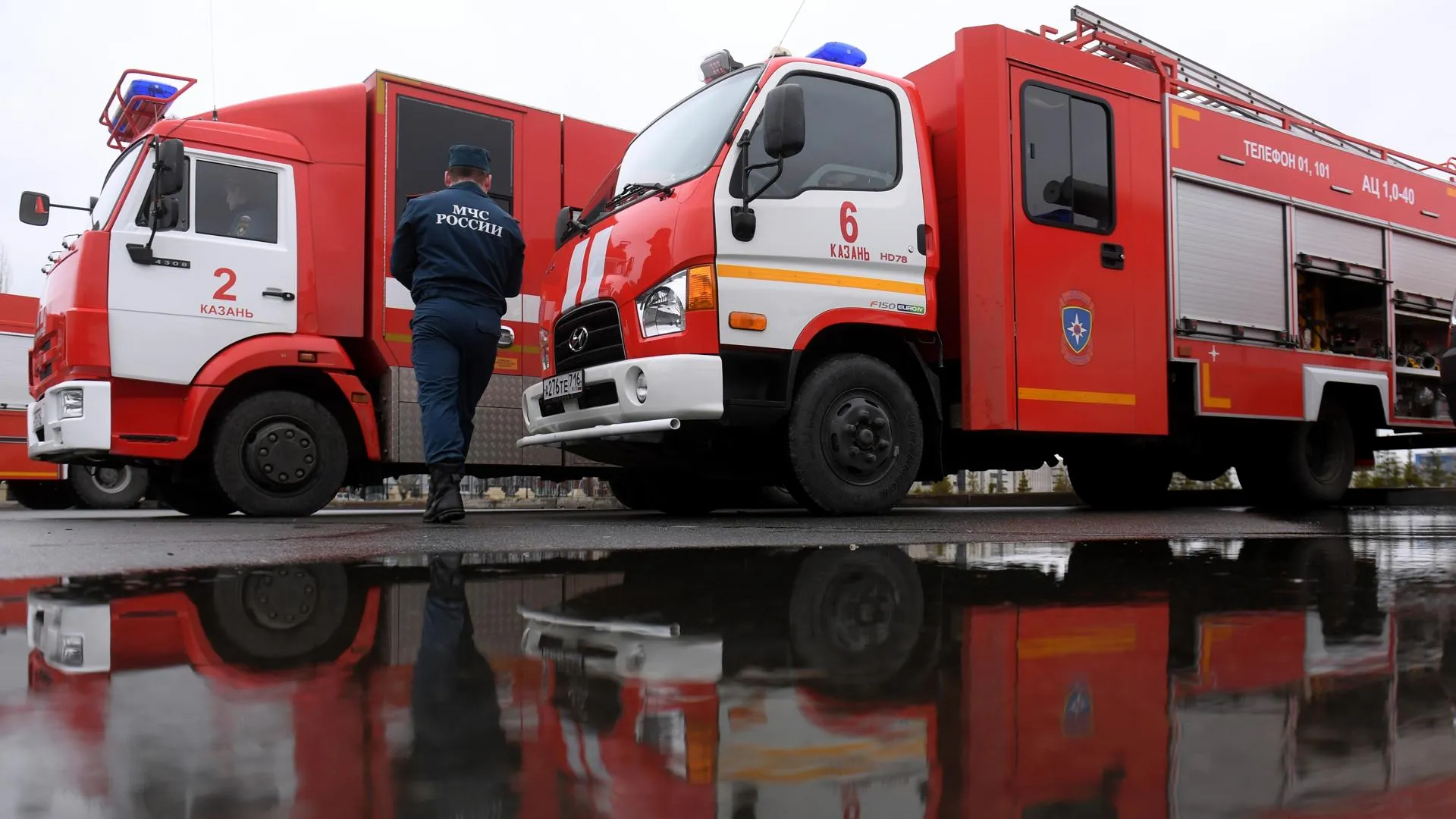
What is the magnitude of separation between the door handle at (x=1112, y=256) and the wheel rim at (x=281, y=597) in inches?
200

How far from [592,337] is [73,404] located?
2.81 m

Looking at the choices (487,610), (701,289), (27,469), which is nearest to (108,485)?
(27,469)

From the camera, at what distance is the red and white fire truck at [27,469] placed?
1145 cm

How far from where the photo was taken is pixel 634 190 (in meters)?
5.70

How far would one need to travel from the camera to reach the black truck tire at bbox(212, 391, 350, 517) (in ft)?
19.4

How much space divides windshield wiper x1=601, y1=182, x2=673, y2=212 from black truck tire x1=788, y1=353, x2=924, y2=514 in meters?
1.17

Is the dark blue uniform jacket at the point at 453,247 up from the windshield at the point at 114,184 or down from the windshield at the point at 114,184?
down

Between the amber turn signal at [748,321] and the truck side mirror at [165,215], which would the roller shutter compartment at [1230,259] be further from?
the truck side mirror at [165,215]

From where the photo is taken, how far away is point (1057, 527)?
183 inches

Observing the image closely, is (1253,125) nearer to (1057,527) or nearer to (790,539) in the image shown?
(1057,527)

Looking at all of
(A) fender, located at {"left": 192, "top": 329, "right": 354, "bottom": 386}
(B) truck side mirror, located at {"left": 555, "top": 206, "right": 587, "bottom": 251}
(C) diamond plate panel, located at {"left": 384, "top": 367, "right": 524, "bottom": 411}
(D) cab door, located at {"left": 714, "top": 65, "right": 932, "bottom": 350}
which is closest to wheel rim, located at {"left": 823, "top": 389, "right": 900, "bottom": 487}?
(D) cab door, located at {"left": 714, "top": 65, "right": 932, "bottom": 350}

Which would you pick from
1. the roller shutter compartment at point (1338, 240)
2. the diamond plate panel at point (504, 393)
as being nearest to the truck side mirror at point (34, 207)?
the diamond plate panel at point (504, 393)

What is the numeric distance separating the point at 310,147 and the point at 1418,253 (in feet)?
27.3

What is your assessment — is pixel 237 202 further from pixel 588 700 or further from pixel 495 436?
pixel 588 700
